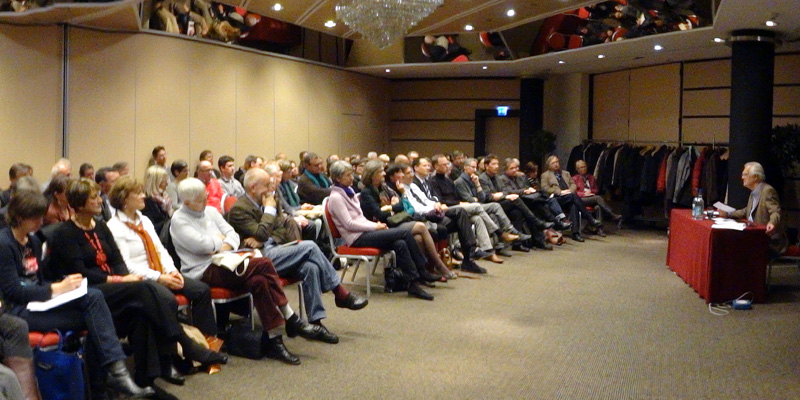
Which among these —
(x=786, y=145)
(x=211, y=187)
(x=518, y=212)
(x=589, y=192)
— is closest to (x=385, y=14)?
(x=211, y=187)

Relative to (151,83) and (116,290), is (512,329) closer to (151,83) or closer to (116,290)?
(116,290)

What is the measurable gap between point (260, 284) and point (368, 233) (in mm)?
1996

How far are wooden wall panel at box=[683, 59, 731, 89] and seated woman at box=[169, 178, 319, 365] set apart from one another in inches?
368

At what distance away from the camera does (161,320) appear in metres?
4.20

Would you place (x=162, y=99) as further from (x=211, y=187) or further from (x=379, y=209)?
(x=379, y=209)

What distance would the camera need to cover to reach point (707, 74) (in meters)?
12.2

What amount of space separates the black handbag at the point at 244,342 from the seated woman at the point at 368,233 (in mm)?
1837

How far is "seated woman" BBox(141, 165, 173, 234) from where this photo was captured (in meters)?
5.93

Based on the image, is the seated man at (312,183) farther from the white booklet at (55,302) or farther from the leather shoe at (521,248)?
the white booklet at (55,302)

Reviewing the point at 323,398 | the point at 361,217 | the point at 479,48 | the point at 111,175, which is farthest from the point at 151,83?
the point at 323,398

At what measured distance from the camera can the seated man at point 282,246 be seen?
17.3ft

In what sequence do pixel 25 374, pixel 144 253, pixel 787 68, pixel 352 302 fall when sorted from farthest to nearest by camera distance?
pixel 787 68
pixel 352 302
pixel 144 253
pixel 25 374

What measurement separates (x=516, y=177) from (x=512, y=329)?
5.25 m

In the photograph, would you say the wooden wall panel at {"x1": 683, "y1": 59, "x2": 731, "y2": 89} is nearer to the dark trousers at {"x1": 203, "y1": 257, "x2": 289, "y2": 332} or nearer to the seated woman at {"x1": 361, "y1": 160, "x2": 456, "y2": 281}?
the seated woman at {"x1": 361, "y1": 160, "x2": 456, "y2": 281}
